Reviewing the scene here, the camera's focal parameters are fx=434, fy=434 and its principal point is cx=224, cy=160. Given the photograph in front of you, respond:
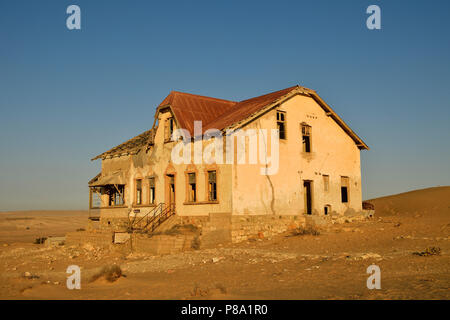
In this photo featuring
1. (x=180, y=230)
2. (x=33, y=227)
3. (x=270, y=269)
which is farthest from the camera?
(x=33, y=227)

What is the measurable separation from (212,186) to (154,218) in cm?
406

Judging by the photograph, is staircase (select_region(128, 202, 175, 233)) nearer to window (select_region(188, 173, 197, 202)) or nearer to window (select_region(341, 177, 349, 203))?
window (select_region(188, 173, 197, 202))

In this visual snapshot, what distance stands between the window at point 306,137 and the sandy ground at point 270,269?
4724 millimetres

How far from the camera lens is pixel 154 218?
23.2m

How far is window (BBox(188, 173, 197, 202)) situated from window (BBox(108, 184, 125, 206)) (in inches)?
280

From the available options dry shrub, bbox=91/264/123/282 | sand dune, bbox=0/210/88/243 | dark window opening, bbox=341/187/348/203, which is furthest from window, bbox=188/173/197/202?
sand dune, bbox=0/210/88/243

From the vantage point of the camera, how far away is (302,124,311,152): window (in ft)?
79.3

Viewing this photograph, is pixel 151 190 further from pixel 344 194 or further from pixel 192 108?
pixel 344 194

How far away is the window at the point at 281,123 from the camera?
22.8m

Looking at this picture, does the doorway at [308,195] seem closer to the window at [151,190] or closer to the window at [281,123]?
the window at [281,123]

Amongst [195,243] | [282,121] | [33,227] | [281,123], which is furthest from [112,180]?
[33,227]

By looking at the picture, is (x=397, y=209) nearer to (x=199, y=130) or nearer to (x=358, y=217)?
(x=358, y=217)

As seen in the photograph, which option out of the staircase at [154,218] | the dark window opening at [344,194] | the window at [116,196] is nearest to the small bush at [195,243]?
the staircase at [154,218]
